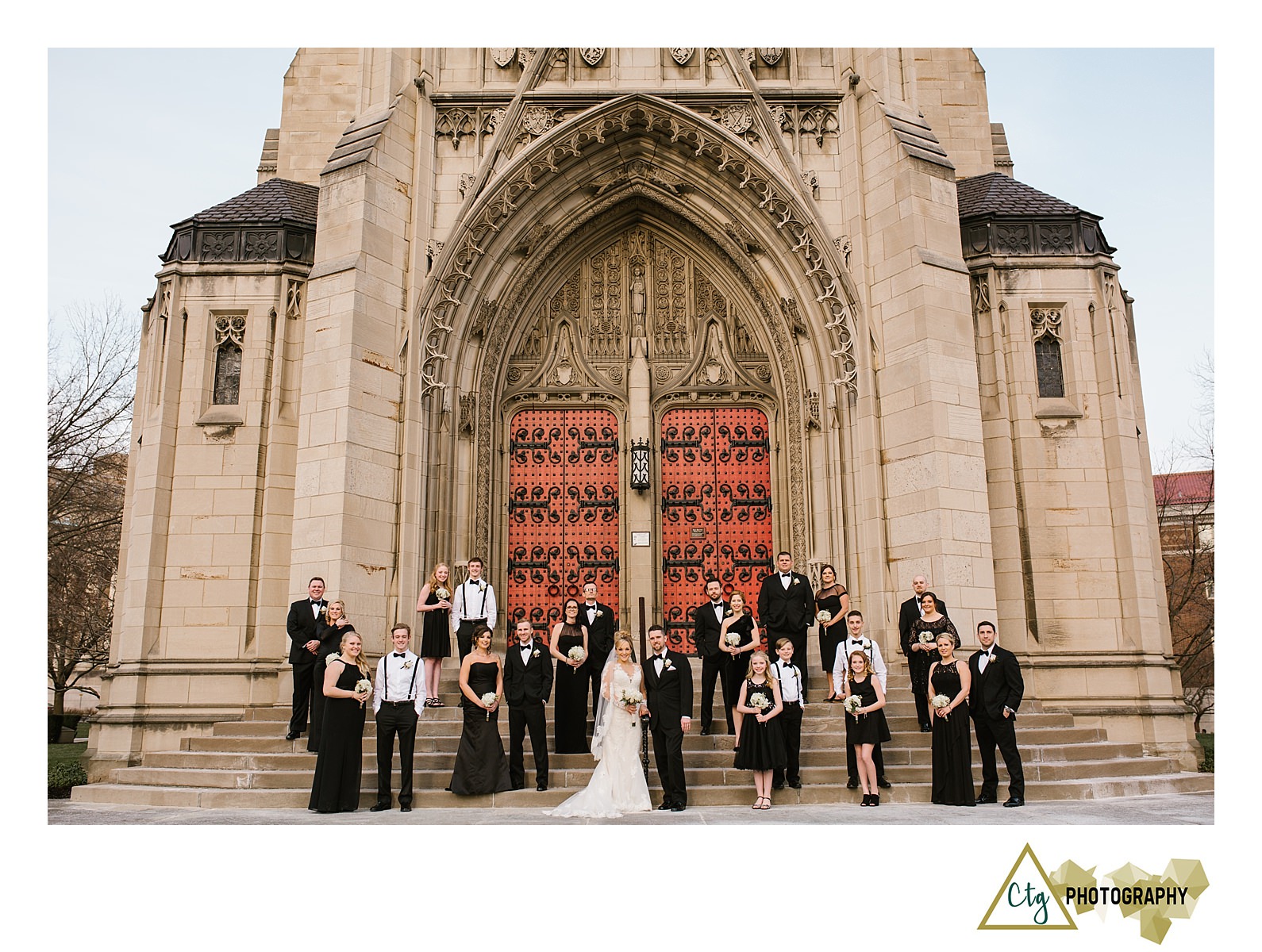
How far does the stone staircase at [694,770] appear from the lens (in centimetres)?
973

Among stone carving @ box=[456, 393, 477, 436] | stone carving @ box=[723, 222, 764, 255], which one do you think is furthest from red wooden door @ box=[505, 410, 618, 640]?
stone carving @ box=[723, 222, 764, 255]

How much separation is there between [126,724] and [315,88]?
37.2 feet

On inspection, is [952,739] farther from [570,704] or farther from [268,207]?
[268,207]

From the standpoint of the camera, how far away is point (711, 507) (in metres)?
15.6

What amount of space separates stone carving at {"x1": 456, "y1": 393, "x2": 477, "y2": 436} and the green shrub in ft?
22.3

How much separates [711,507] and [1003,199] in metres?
6.53

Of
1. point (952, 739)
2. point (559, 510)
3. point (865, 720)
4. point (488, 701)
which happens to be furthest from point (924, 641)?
Answer: point (559, 510)

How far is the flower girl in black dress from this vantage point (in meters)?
9.25

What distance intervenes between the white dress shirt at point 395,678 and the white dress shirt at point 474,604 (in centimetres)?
178

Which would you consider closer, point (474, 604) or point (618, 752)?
point (618, 752)

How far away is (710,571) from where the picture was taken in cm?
1539

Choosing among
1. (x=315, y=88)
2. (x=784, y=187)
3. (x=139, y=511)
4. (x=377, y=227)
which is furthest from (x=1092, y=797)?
(x=315, y=88)

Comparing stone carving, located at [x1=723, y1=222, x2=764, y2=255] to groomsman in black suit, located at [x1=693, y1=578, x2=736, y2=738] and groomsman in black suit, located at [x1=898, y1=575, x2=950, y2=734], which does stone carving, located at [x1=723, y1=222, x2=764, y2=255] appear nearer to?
groomsman in black suit, located at [x1=693, y1=578, x2=736, y2=738]

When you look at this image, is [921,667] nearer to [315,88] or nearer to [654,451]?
[654,451]
